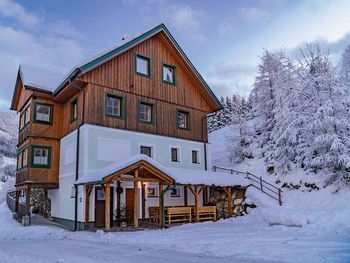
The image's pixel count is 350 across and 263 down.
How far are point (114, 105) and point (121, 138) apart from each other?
1940 mm

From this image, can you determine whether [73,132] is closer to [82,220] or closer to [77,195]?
[77,195]

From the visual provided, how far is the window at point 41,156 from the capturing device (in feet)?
58.7

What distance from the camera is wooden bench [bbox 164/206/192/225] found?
16.2m

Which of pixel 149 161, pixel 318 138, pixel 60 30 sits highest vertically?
pixel 60 30

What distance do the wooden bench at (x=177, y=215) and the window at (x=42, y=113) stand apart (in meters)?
8.94

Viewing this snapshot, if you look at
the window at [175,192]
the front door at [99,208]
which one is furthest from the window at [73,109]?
the window at [175,192]

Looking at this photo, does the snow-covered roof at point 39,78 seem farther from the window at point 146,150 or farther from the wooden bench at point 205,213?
the wooden bench at point 205,213

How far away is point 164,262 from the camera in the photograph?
7.50 m

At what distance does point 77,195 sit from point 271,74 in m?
21.8

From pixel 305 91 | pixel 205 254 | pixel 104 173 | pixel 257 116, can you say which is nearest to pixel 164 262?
pixel 205 254

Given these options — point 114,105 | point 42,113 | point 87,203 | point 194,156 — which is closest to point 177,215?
point 87,203

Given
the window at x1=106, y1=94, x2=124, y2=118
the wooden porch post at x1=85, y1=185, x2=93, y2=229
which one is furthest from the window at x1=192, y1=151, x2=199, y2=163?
the wooden porch post at x1=85, y1=185, x2=93, y2=229

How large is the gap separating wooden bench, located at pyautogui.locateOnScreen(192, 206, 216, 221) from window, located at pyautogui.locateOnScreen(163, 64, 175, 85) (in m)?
8.21

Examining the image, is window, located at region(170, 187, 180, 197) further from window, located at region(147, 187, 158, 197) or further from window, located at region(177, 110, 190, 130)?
window, located at region(177, 110, 190, 130)
